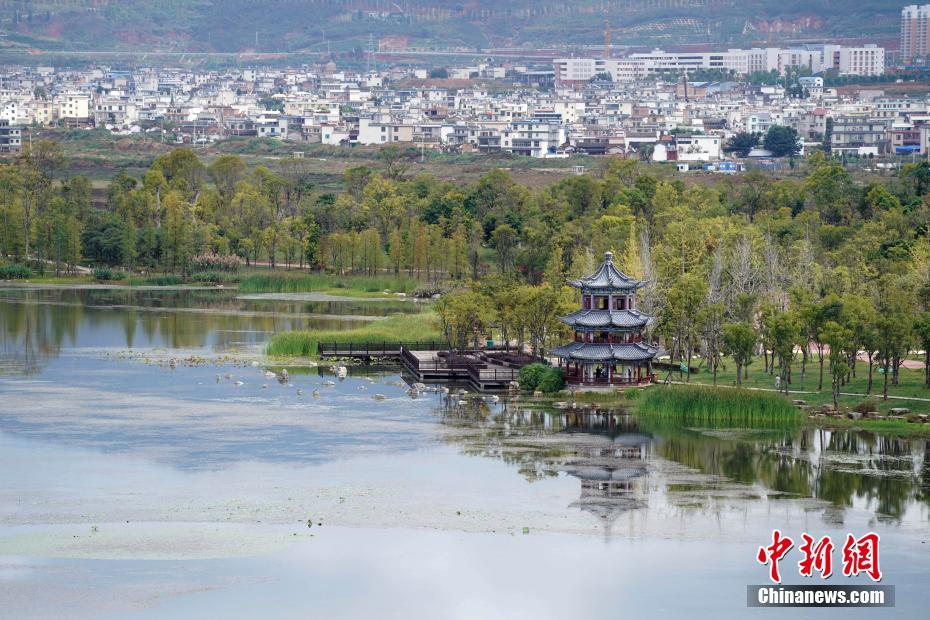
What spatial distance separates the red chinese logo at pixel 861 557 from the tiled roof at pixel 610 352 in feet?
50.7

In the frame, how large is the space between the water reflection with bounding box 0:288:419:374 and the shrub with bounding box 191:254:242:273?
482cm

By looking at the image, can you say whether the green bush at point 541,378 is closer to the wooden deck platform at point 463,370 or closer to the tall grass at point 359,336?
the wooden deck platform at point 463,370

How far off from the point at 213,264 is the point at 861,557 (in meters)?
52.9

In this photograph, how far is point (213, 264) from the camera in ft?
250

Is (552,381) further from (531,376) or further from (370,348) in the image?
(370,348)

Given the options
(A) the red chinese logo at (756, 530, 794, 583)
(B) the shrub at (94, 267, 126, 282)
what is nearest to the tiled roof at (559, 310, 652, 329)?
(A) the red chinese logo at (756, 530, 794, 583)

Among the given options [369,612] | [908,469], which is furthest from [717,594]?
[908,469]

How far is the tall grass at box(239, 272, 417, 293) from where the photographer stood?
230ft

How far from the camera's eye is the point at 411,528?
29094 millimetres

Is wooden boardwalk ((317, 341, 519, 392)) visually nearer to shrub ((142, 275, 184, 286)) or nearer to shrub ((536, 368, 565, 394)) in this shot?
shrub ((536, 368, 565, 394))

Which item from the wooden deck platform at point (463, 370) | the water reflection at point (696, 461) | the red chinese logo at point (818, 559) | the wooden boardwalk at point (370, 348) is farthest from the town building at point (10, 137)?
the red chinese logo at point (818, 559)

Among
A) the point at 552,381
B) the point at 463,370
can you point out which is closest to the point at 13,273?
the point at 463,370

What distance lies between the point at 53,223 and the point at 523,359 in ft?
119

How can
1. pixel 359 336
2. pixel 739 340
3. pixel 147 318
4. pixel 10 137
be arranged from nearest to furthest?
pixel 739 340
pixel 359 336
pixel 147 318
pixel 10 137
